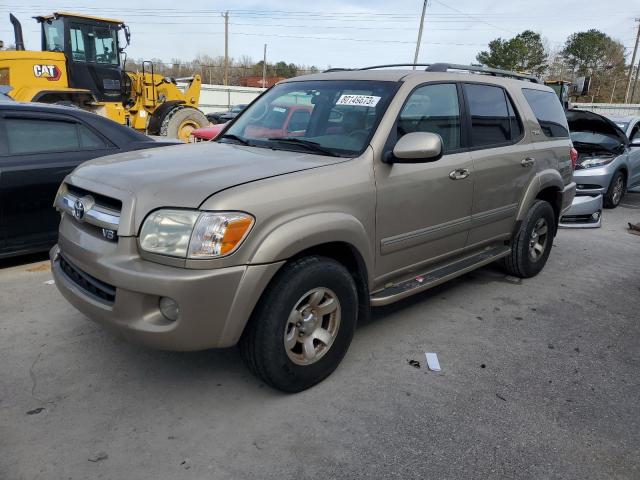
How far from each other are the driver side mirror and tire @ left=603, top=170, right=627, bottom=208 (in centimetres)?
746

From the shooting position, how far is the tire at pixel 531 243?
191 inches

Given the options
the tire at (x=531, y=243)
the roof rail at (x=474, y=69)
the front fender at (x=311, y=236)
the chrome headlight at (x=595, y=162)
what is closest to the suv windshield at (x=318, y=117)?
the front fender at (x=311, y=236)

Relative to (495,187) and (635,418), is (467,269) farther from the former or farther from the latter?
(635,418)

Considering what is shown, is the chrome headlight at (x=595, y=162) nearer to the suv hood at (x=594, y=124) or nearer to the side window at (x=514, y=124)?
the suv hood at (x=594, y=124)

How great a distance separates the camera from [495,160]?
4.20 meters

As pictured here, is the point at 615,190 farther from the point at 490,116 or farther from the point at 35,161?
the point at 35,161

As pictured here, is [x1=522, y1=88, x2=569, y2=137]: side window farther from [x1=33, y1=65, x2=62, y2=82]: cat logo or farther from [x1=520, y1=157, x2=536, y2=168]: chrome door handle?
[x1=33, y1=65, x2=62, y2=82]: cat logo

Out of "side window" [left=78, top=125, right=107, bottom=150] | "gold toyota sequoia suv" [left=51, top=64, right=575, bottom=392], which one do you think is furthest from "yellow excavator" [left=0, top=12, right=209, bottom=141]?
→ "gold toyota sequoia suv" [left=51, top=64, right=575, bottom=392]

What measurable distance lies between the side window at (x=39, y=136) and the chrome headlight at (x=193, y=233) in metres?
3.10

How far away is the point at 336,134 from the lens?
3457mm

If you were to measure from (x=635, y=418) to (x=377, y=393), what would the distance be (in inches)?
57.2

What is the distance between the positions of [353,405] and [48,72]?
37.8ft

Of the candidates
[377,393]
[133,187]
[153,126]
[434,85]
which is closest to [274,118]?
[434,85]

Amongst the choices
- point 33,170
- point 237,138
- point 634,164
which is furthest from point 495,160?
point 634,164
